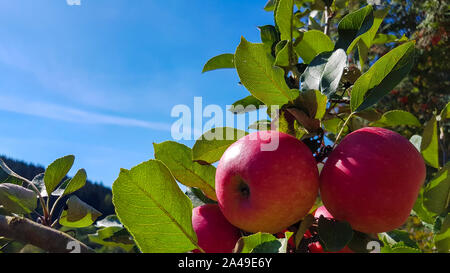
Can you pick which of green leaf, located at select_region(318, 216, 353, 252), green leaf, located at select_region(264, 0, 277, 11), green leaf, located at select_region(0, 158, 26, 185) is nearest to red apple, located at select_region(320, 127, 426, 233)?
green leaf, located at select_region(318, 216, 353, 252)

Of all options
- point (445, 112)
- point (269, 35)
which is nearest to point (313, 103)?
point (269, 35)

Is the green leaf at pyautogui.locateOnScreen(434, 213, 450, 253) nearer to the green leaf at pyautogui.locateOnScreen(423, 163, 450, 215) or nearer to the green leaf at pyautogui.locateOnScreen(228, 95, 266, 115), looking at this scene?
the green leaf at pyautogui.locateOnScreen(423, 163, 450, 215)

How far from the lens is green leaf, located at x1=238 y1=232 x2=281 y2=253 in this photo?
1.22ft

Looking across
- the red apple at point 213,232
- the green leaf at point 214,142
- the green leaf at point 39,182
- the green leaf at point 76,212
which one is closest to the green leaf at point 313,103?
the green leaf at point 214,142

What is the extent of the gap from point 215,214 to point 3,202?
33 cm

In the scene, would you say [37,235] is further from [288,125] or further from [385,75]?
[385,75]

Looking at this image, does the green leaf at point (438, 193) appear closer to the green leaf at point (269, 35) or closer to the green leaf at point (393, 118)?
the green leaf at point (393, 118)

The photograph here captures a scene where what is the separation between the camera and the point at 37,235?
39cm

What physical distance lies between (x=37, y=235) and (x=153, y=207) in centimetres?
13

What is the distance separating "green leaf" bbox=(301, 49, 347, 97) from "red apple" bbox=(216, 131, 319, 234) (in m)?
0.10

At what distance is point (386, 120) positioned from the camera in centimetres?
64

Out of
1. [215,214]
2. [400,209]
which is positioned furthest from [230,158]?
[400,209]

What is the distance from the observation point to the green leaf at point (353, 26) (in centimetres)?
55
